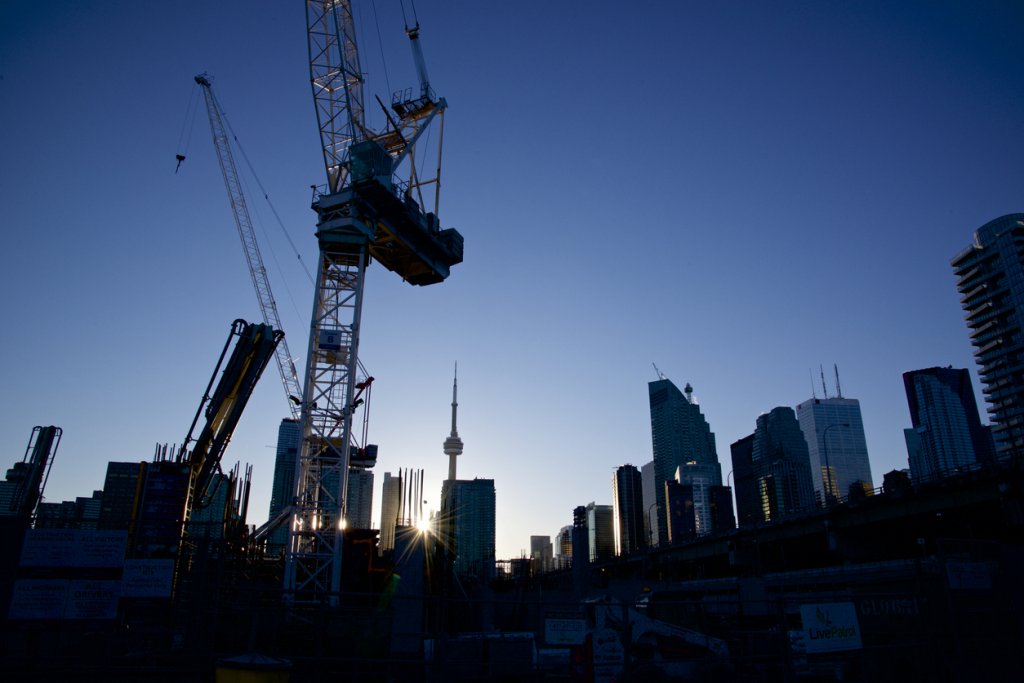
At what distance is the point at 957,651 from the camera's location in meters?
14.9

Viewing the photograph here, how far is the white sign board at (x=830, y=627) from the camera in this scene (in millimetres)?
13422

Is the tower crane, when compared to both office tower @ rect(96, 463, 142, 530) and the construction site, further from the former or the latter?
office tower @ rect(96, 463, 142, 530)

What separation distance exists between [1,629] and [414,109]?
146 ft

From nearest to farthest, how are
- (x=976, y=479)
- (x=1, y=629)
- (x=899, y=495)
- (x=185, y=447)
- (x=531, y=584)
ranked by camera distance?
(x=1, y=629) → (x=185, y=447) → (x=976, y=479) → (x=899, y=495) → (x=531, y=584)

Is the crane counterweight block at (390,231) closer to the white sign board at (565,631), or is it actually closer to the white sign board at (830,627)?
the white sign board at (565,631)

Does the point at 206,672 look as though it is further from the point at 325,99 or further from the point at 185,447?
the point at 325,99

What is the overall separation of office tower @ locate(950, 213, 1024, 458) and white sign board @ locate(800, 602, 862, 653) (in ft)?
551

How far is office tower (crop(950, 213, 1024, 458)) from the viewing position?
15575cm

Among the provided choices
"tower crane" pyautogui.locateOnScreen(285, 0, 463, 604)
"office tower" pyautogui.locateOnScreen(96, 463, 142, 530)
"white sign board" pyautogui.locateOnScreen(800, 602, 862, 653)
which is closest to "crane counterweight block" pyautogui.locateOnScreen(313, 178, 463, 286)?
"tower crane" pyautogui.locateOnScreen(285, 0, 463, 604)

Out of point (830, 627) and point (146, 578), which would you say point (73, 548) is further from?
point (830, 627)

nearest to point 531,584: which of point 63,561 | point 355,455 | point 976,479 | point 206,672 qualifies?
point 355,455

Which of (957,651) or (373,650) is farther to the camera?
(373,650)

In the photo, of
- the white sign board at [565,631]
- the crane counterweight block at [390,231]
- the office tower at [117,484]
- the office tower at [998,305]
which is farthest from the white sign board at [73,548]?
the office tower at [998,305]

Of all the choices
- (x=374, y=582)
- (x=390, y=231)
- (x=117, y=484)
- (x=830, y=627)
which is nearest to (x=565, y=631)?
(x=830, y=627)
